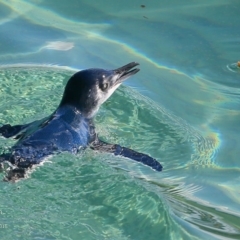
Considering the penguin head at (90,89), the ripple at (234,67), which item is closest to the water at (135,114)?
the ripple at (234,67)

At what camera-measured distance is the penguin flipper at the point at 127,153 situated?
6285mm

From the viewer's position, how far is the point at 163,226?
5727mm

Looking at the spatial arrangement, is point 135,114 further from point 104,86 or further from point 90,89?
point 90,89

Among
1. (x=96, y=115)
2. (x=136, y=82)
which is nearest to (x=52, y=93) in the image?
(x=96, y=115)

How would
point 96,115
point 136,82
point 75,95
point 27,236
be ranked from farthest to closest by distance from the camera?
point 136,82
point 96,115
point 75,95
point 27,236

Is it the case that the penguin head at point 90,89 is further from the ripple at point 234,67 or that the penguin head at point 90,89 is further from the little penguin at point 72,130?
the ripple at point 234,67

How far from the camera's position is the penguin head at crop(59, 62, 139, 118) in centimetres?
671

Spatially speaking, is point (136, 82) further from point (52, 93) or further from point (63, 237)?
point (63, 237)

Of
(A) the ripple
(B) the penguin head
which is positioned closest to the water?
(A) the ripple

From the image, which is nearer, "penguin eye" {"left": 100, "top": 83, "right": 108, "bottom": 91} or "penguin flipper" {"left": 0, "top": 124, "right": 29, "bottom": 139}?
"penguin flipper" {"left": 0, "top": 124, "right": 29, "bottom": 139}

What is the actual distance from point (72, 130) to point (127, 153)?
19.4 inches

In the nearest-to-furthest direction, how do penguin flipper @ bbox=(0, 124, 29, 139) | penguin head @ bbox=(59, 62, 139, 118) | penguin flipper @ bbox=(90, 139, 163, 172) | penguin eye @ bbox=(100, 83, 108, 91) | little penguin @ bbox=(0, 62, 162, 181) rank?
little penguin @ bbox=(0, 62, 162, 181), penguin flipper @ bbox=(90, 139, 163, 172), penguin flipper @ bbox=(0, 124, 29, 139), penguin head @ bbox=(59, 62, 139, 118), penguin eye @ bbox=(100, 83, 108, 91)

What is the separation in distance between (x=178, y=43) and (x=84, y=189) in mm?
3276

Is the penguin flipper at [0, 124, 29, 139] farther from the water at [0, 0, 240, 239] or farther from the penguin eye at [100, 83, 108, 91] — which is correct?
the penguin eye at [100, 83, 108, 91]
